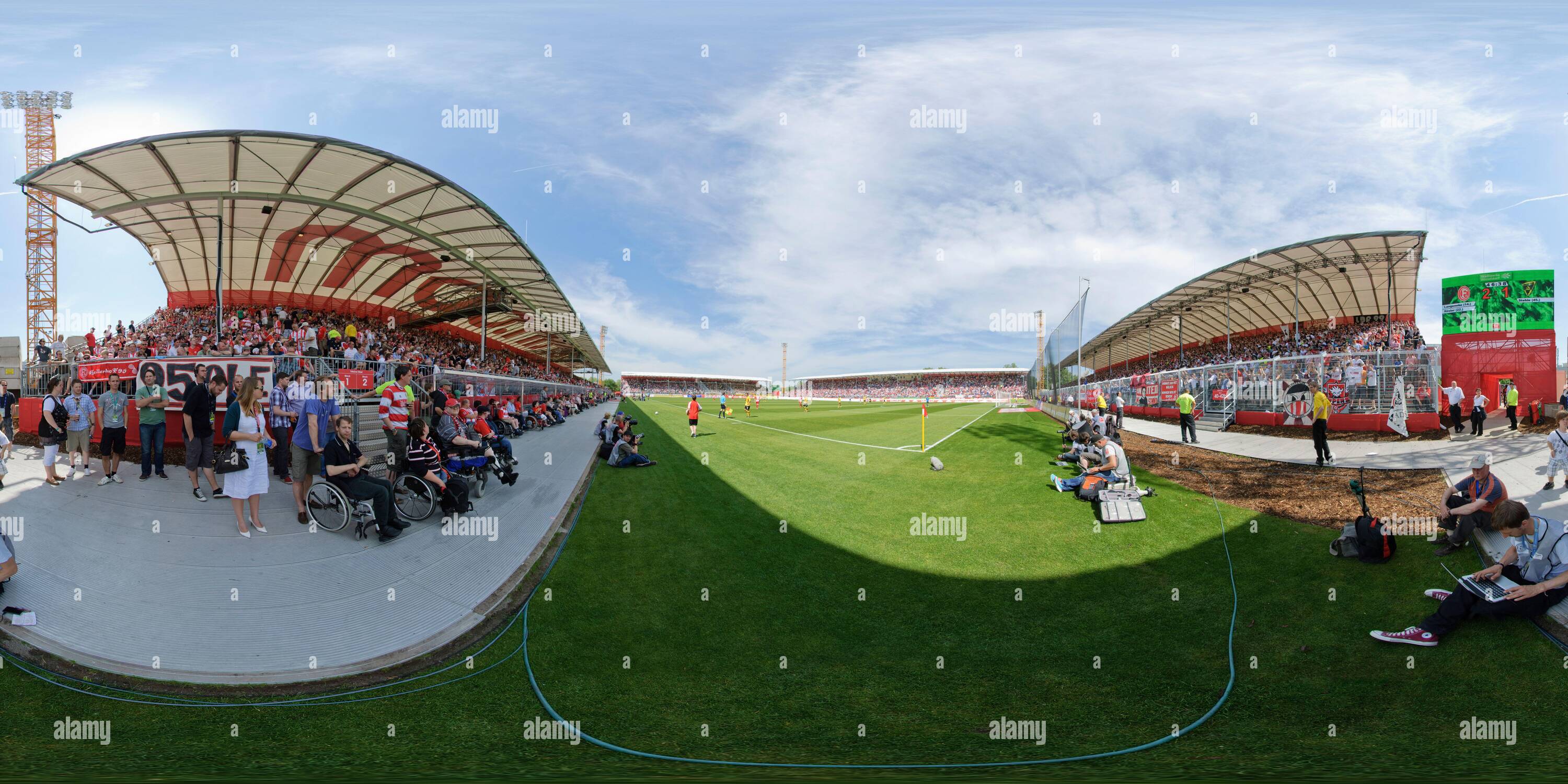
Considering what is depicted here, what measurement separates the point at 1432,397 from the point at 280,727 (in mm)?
21012

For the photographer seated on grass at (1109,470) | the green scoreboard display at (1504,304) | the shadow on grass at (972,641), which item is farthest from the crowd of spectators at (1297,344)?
the shadow on grass at (972,641)

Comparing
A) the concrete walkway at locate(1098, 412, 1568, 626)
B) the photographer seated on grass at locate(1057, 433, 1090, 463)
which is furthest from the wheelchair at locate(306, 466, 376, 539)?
the photographer seated on grass at locate(1057, 433, 1090, 463)

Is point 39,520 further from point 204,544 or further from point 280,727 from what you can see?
point 280,727

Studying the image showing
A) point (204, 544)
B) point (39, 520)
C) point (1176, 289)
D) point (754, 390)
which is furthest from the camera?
point (754, 390)

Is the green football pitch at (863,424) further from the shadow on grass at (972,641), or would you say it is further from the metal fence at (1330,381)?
the shadow on grass at (972,641)

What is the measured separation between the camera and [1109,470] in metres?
8.95

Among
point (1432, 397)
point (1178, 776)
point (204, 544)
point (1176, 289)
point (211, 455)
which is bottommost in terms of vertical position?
point (1178, 776)

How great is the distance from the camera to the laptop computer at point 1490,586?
4.51m

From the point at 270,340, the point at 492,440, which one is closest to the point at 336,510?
the point at 492,440

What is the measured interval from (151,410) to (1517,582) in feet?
55.0

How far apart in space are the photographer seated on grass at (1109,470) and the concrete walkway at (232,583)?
818cm

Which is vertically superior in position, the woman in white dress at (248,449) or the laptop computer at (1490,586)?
the woman in white dress at (248,449)

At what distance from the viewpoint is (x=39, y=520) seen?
6.90 m

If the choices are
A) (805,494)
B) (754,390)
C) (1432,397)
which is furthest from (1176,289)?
(754,390)
